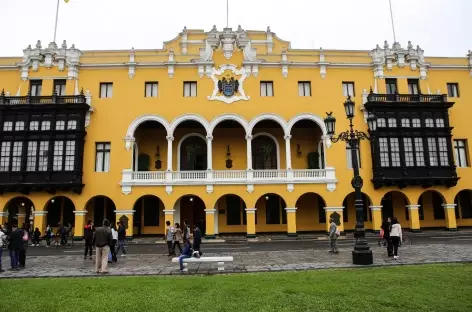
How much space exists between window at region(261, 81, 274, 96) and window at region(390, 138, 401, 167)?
10.2m

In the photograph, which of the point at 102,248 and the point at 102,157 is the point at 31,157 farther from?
the point at 102,248

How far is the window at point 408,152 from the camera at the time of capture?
90.4ft

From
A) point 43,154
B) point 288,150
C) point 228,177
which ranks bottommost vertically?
point 228,177

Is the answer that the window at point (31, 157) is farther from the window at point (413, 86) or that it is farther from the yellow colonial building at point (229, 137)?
the window at point (413, 86)

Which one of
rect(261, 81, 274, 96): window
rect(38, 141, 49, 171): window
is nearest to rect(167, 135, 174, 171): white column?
rect(261, 81, 274, 96): window

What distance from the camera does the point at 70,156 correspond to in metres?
26.4

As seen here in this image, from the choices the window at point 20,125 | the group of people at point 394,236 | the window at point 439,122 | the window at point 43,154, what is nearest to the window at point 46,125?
the window at point 43,154

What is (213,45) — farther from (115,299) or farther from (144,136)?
(115,299)

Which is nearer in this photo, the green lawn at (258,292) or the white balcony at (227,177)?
the green lawn at (258,292)

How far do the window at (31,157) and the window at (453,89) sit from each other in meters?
33.7

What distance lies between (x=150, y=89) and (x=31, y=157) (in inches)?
403

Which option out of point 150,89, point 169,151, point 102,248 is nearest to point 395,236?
point 102,248

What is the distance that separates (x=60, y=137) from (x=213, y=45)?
45.3 feet

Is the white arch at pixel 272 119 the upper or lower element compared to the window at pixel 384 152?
upper
